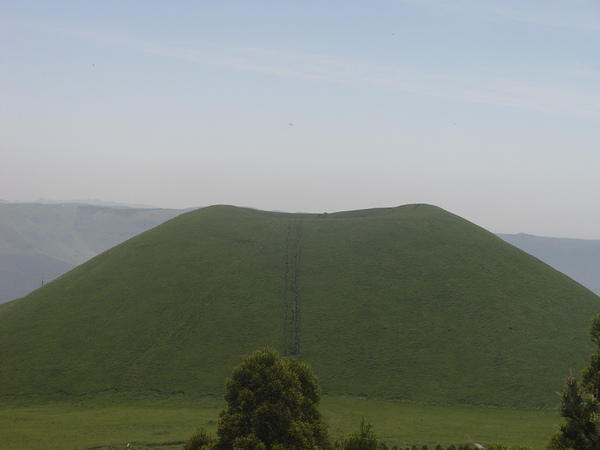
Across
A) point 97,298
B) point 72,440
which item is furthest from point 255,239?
point 72,440

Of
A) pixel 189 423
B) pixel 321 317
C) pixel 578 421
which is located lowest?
pixel 189 423

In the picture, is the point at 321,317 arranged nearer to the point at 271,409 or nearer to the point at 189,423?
the point at 189,423

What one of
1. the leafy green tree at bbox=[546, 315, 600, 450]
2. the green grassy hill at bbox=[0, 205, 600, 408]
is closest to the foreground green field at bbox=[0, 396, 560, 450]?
the green grassy hill at bbox=[0, 205, 600, 408]

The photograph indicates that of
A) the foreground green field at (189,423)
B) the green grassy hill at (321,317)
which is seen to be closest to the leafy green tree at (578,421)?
the foreground green field at (189,423)

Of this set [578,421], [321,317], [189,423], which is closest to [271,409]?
[578,421]

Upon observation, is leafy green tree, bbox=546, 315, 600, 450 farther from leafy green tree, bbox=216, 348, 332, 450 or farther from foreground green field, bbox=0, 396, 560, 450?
foreground green field, bbox=0, 396, 560, 450

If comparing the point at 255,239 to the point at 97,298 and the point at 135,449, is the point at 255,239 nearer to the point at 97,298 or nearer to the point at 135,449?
the point at 97,298
